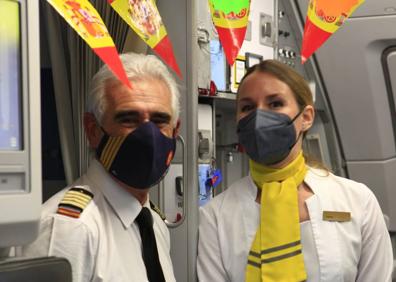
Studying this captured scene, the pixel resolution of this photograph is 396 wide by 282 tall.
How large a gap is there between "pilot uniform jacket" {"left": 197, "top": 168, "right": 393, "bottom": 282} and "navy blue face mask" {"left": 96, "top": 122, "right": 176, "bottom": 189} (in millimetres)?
577

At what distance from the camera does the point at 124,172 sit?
1.71 m

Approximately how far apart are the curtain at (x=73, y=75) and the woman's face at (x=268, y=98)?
581 millimetres

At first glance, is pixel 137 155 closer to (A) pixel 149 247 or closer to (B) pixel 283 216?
(A) pixel 149 247

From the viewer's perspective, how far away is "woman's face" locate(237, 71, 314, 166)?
2.19m

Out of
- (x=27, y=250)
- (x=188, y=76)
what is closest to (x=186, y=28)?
(x=188, y=76)

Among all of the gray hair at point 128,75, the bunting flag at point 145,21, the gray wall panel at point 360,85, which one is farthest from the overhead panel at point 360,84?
the bunting flag at point 145,21

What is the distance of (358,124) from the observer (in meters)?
4.05

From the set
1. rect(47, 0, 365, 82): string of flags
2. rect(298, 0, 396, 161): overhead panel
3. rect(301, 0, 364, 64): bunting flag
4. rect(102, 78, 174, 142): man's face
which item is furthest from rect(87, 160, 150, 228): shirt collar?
rect(298, 0, 396, 161): overhead panel

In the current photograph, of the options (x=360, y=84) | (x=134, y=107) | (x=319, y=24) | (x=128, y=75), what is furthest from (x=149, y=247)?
(x=360, y=84)

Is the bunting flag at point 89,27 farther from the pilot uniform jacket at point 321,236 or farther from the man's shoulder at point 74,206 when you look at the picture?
the pilot uniform jacket at point 321,236

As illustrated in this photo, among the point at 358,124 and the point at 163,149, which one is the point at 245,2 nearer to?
the point at 163,149

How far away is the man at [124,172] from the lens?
1578mm

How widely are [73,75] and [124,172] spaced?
2.27ft

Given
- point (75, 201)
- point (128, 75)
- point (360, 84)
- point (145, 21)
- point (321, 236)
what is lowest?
point (321, 236)
